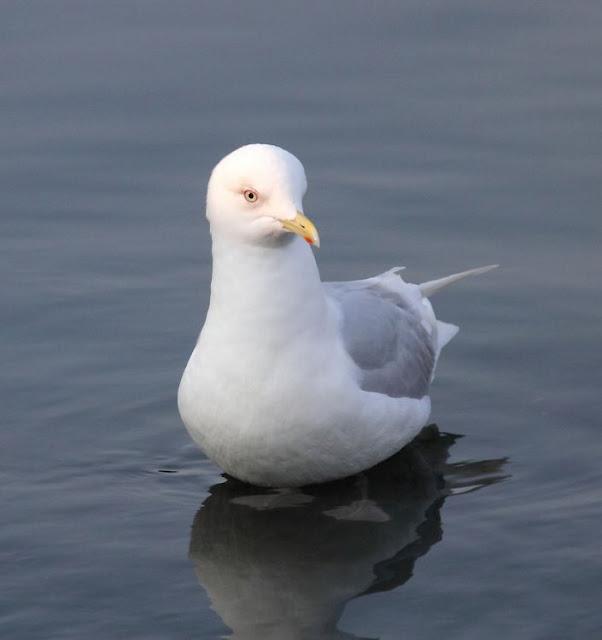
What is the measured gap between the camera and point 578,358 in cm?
835

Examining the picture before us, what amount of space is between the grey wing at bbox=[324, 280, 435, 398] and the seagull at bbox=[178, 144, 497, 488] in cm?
7

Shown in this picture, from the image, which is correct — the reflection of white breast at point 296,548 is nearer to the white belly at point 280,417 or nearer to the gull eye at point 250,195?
the white belly at point 280,417

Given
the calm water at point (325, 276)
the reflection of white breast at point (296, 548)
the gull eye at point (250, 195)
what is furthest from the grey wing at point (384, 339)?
the gull eye at point (250, 195)

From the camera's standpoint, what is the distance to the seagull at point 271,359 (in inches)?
260

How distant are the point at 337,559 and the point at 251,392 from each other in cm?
76

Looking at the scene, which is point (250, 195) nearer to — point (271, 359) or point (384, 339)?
point (271, 359)

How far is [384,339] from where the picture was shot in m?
7.56

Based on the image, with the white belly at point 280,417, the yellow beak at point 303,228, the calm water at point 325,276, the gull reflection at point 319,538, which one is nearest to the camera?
the yellow beak at point 303,228

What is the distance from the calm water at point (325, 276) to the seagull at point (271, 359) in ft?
1.13

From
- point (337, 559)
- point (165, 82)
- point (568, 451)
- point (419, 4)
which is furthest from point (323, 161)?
point (337, 559)

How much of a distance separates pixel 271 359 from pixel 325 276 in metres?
2.48

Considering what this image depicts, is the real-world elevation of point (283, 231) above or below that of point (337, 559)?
above

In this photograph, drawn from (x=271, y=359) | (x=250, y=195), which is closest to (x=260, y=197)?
(x=250, y=195)

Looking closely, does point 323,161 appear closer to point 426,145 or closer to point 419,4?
point 426,145
